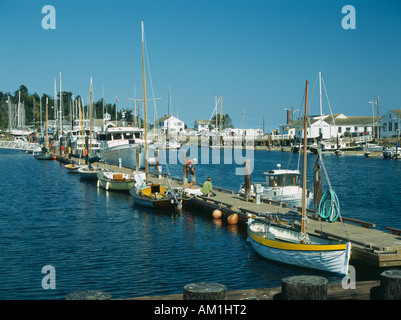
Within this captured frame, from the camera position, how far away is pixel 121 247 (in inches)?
965

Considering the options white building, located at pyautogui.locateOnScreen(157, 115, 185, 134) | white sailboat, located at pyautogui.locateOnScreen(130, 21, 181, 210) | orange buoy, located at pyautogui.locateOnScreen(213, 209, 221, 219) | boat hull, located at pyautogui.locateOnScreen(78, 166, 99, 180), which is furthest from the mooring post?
white building, located at pyautogui.locateOnScreen(157, 115, 185, 134)

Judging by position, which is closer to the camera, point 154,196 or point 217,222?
point 217,222

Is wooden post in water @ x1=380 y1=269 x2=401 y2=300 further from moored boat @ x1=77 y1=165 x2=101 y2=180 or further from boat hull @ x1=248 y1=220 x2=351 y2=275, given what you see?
moored boat @ x1=77 y1=165 x2=101 y2=180

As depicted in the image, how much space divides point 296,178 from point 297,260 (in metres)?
14.4

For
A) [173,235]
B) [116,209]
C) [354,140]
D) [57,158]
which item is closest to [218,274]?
[173,235]

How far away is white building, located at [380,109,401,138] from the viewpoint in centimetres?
12239

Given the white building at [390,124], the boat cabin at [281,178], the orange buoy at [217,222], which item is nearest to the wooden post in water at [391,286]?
the orange buoy at [217,222]

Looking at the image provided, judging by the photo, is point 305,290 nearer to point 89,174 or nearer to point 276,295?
point 276,295

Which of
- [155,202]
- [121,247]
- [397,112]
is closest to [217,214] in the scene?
[155,202]

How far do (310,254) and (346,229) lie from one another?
4.56 meters

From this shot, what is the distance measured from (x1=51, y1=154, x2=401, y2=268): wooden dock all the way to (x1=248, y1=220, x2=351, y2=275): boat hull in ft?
2.92

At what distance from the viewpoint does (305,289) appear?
9453 mm

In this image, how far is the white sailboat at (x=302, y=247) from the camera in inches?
725
